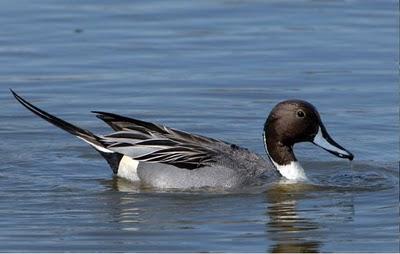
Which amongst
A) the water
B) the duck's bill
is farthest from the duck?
the water

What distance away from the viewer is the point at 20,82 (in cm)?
1428

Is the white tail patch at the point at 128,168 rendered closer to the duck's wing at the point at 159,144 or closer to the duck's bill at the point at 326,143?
the duck's wing at the point at 159,144

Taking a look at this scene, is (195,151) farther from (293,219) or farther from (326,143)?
(293,219)

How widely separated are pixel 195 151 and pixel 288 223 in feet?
4.64

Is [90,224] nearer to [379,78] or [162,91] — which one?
[162,91]

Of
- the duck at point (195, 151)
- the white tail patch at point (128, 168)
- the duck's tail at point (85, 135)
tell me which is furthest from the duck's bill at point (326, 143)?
the duck's tail at point (85, 135)

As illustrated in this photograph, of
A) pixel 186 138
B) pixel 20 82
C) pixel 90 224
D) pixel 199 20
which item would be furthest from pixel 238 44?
pixel 90 224

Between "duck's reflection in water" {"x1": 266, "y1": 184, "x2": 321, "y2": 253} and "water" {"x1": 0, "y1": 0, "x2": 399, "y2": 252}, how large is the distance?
16 millimetres

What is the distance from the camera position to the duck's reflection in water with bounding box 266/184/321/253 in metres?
9.58

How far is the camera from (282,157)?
11.7 metres

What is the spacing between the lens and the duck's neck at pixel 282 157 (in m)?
11.6

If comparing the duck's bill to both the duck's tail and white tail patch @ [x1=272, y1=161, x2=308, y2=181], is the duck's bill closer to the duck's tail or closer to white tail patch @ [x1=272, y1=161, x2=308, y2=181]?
white tail patch @ [x1=272, y1=161, x2=308, y2=181]

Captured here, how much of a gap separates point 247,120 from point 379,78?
187 cm

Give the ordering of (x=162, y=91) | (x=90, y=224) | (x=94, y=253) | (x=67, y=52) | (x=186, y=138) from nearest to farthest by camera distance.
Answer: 1. (x=94, y=253)
2. (x=90, y=224)
3. (x=186, y=138)
4. (x=162, y=91)
5. (x=67, y=52)
